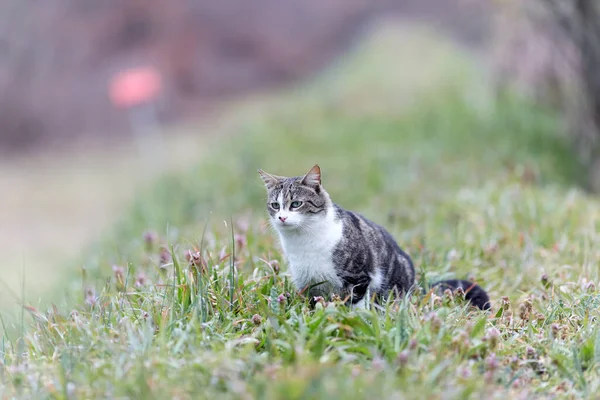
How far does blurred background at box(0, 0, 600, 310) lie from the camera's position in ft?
30.3

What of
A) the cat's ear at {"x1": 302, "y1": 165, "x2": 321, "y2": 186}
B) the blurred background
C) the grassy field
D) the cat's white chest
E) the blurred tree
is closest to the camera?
the grassy field

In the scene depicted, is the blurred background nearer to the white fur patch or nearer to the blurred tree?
the blurred tree

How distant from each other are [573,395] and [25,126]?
1857 centimetres

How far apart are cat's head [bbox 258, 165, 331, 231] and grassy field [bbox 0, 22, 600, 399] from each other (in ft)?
0.83

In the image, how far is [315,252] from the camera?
3.45m

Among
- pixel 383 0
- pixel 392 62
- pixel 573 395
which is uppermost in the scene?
pixel 383 0

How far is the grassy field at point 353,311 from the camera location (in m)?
2.66

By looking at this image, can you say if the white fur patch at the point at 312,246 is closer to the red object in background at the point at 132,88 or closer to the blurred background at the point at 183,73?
the blurred background at the point at 183,73

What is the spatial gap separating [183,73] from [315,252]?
19.8 meters

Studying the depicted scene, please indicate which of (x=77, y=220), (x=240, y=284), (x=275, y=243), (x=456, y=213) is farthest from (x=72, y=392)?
(x=77, y=220)

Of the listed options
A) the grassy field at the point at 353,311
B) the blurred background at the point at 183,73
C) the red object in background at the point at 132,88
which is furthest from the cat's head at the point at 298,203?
the red object in background at the point at 132,88

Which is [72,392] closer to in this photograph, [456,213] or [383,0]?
[456,213]

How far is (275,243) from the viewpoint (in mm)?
4848

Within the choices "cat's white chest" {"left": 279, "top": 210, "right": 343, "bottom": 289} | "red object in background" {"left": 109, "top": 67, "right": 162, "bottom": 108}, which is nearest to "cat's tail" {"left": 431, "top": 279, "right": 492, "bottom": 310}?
"cat's white chest" {"left": 279, "top": 210, "right": 343, "bottom": 289}
